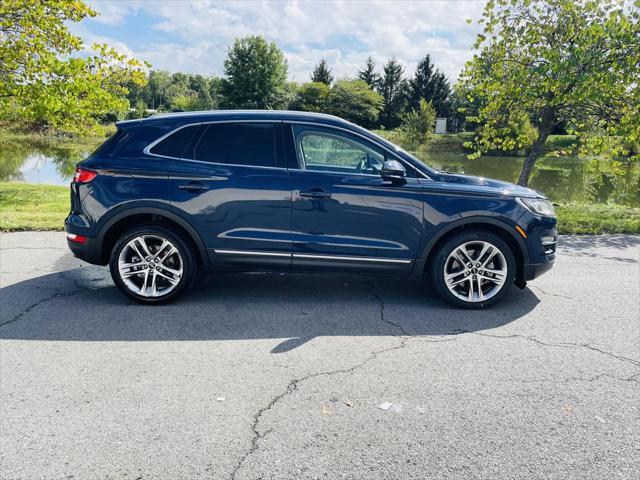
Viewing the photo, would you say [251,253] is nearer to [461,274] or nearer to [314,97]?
[461,274]

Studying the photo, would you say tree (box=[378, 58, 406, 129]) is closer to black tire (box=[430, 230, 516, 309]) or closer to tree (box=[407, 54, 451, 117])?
tree (box=[407, 54, 451, 117])

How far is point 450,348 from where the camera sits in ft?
12.3

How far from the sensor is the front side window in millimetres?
4555

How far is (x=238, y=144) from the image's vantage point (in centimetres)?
457

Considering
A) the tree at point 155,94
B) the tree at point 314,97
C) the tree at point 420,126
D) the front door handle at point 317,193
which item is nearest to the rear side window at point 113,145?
the front door handle at point 317,193

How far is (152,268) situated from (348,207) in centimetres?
196

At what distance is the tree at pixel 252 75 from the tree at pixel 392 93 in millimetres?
15279

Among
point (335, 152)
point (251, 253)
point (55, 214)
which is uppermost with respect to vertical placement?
point (335, 152)

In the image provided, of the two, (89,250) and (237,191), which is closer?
(237,191)

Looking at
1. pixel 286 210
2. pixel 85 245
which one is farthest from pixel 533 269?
pixel 85 245

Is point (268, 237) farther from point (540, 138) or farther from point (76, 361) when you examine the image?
point (540, 138)

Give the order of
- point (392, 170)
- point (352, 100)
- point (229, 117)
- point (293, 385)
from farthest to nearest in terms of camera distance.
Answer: point (352, 100) < point (229, 117) < point (392, 170) < point (293, 385)

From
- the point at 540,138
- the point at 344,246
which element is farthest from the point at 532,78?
the point at 344,246

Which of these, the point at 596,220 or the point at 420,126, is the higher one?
the point at 420,126
